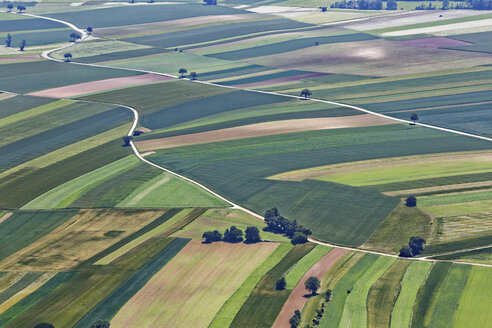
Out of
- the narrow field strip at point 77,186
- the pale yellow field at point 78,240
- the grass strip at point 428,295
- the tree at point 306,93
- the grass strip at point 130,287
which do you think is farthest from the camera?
the tree at point 306,93

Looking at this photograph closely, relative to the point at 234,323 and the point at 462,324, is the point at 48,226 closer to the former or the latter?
the point at 234,323

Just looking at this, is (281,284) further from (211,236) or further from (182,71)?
(182,71)

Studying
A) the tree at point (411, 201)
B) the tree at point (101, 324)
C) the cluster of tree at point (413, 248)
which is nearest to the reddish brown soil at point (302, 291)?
the cluster of tree at point (413, 248)

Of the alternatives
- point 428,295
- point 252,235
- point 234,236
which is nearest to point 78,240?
point 234,236

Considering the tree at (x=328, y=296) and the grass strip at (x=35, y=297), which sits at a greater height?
the tree at (x=328, y=296)

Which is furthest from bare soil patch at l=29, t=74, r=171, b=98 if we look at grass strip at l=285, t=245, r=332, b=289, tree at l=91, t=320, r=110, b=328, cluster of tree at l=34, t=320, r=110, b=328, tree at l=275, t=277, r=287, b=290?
tree at l=91, t=320, r=110, b=328

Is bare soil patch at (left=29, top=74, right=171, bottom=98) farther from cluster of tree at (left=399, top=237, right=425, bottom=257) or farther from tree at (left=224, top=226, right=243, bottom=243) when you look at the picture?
cluster of tree at (left=399, top=237, right=425, bottom=257)

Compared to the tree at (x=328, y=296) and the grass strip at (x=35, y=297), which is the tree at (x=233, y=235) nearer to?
the tree at (x=328, y=296)

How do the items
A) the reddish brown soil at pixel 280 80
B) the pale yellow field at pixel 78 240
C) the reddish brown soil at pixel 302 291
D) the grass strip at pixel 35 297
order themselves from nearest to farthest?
the reddish brown soil at pixel 302 291 < the grass strip at pixel 35 297 < the pale yellow field at pixel 78 240 < the reddish brown soil at pixel 280 80
